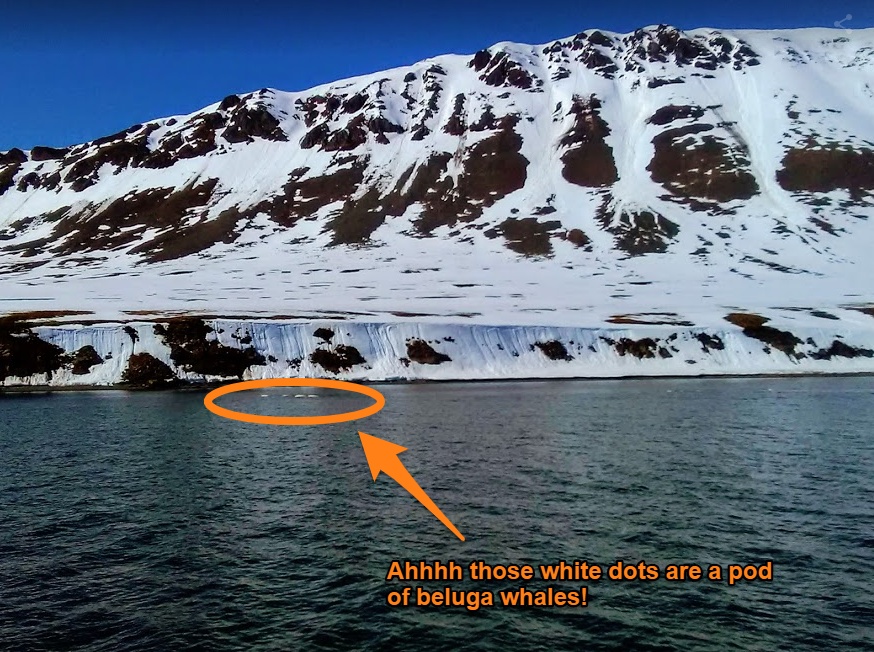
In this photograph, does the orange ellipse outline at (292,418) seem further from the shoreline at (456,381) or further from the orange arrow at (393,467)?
the orange arrow at (393,467)

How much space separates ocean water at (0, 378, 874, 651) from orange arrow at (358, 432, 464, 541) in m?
0.54

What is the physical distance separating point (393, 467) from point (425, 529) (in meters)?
11.8

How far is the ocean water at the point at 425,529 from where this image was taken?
2036 centimetres

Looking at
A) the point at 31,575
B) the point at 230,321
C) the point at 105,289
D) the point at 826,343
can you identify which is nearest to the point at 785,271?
the point at 826,343

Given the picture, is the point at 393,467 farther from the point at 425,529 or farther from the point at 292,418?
the point at 292,418

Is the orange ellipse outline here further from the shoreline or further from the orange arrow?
the orange arrow

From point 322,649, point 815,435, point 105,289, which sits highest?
point 105,289

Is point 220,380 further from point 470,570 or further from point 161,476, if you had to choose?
point 470,570

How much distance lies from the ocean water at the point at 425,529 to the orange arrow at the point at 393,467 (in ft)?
1.76

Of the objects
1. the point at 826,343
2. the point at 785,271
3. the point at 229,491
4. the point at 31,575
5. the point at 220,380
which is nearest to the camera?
the point at 31,575

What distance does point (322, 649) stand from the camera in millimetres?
19266

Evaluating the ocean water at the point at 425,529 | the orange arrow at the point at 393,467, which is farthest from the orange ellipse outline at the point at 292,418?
the orange arrow at the point at 393,467

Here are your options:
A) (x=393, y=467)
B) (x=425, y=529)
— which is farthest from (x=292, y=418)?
(x=425, y=529)

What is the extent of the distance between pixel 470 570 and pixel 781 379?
3302 inches
